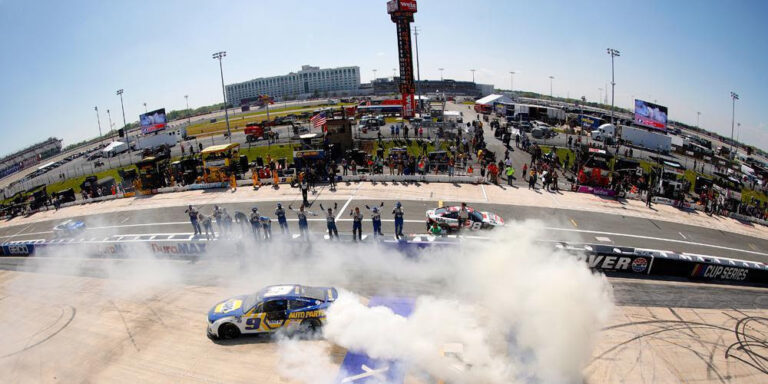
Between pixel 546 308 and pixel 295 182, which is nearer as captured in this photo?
pixel 546 308

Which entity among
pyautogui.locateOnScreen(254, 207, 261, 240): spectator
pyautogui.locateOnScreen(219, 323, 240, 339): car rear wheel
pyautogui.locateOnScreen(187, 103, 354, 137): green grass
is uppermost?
pyautogui.locateOnScreen(187, 103, 354, 137): green grass

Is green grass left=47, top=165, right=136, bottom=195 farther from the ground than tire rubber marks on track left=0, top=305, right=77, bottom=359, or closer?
farther from the ground

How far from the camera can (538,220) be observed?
1892 cm

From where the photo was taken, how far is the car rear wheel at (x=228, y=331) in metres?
10.3

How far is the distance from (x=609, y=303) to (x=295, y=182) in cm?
1995

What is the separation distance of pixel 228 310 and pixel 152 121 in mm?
54622

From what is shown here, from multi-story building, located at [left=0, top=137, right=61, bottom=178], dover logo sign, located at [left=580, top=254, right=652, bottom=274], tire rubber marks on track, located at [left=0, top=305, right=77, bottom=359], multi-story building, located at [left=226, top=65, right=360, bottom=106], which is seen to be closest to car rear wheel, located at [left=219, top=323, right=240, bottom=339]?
tire rubber marks on track, located at [left=0, top=305, right=77, bottom=359]

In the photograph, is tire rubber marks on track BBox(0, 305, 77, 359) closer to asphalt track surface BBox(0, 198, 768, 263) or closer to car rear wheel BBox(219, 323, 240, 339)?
car rear wheel BBox(219, 323, 240, 339)

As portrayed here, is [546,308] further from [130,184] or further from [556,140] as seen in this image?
[556,140]

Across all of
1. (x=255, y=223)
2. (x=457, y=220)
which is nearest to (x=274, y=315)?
(x=255, y=223)

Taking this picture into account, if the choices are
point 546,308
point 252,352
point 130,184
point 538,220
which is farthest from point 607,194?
point 130,184

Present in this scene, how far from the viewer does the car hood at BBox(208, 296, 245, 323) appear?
1030 centimetres

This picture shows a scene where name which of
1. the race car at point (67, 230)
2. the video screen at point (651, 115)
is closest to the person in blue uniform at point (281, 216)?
the race car at point (67, 230)

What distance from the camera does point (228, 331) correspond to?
10.3 m
